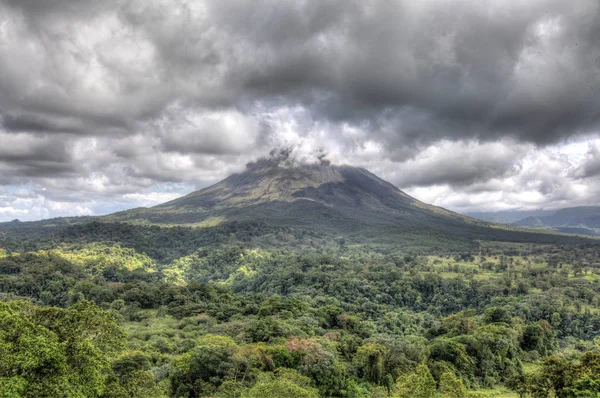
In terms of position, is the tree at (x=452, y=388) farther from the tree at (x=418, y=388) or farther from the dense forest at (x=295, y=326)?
the tree at (x=418, y=388)

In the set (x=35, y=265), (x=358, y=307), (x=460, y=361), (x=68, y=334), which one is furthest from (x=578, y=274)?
(x=35, y=265)

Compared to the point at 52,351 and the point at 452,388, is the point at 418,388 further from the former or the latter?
the point at 52,351

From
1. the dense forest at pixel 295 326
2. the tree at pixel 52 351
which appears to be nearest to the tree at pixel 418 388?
the dense forest at pixel 295 326

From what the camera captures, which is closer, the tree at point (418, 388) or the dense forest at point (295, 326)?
the dense forest at point (295, 326)

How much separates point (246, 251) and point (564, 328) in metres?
99.5

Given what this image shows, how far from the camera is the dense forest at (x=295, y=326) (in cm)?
1515

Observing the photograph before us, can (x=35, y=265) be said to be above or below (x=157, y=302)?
above

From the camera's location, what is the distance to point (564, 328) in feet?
203

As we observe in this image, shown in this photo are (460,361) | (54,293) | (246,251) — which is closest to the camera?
(460,361)

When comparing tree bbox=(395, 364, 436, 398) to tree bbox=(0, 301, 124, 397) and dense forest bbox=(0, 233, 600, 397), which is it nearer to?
dense forest bbox=(0, 233, 600, 397)

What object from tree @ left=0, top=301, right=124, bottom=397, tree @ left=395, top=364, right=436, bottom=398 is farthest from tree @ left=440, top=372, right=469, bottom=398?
tree @ left=0, top=301, right=124, bottom=397

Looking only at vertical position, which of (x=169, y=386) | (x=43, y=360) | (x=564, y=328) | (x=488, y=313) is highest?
(x=43, y=360)

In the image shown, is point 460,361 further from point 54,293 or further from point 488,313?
point 54,293

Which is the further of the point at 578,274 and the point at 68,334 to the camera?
the point at 578,274
